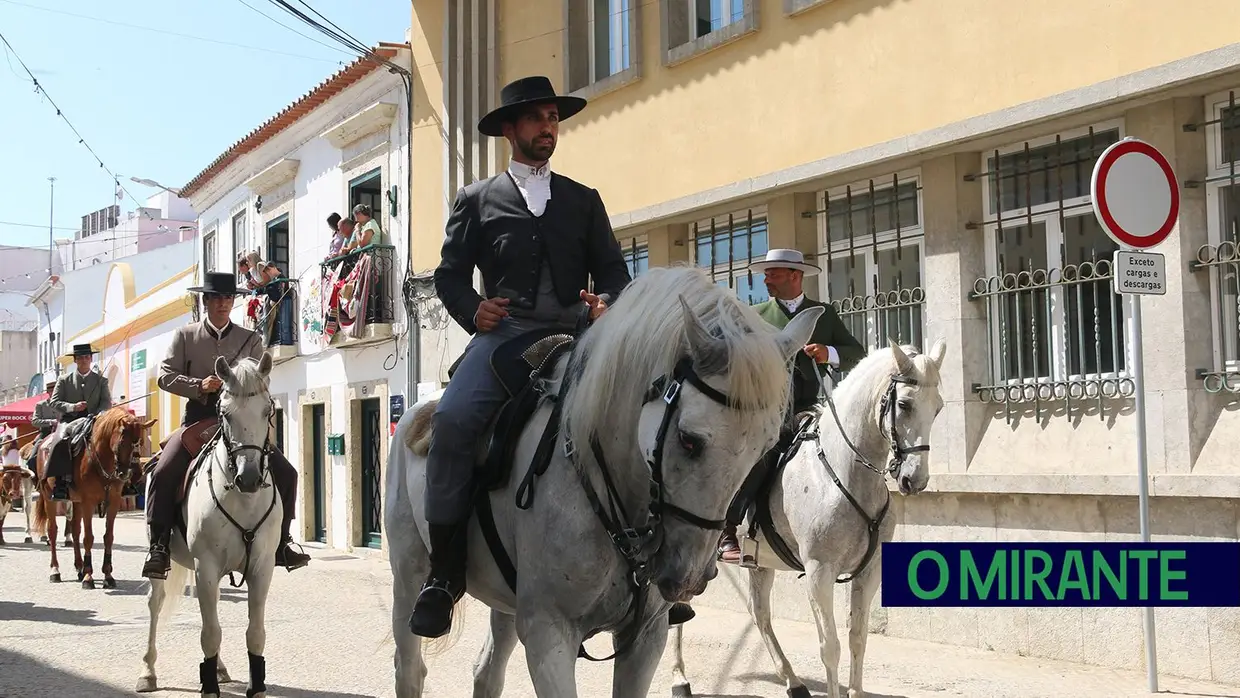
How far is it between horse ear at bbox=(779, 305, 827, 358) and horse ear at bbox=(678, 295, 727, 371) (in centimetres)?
24

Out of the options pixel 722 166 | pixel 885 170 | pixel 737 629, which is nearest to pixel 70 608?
pixel 737 629

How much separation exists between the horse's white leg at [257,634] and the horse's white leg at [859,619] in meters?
3.66

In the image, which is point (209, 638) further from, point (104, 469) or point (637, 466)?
point (104, 469)

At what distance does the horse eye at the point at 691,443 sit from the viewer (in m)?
3.54

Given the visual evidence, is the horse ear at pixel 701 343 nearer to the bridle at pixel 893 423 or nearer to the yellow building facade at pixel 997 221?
the bridle at pixel 893 423

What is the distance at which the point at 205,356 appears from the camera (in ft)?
28.0

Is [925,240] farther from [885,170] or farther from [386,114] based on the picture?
[386,114]

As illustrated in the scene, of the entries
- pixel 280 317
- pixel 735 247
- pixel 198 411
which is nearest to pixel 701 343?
pixel 198 411

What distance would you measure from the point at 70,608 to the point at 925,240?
936 centimetres

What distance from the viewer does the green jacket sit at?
815 centimetres

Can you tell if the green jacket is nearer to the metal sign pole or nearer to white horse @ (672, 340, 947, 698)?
white horse @ (672, 340, 947, 698)

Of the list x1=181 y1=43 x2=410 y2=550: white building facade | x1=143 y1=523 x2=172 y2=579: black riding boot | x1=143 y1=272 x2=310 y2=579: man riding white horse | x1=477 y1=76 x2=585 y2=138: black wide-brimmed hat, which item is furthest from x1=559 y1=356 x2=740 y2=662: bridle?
x1=181 y1=43 x2=410 y2=550: white building facade

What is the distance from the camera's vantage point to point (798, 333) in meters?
3.86

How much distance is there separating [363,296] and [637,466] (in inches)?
689
